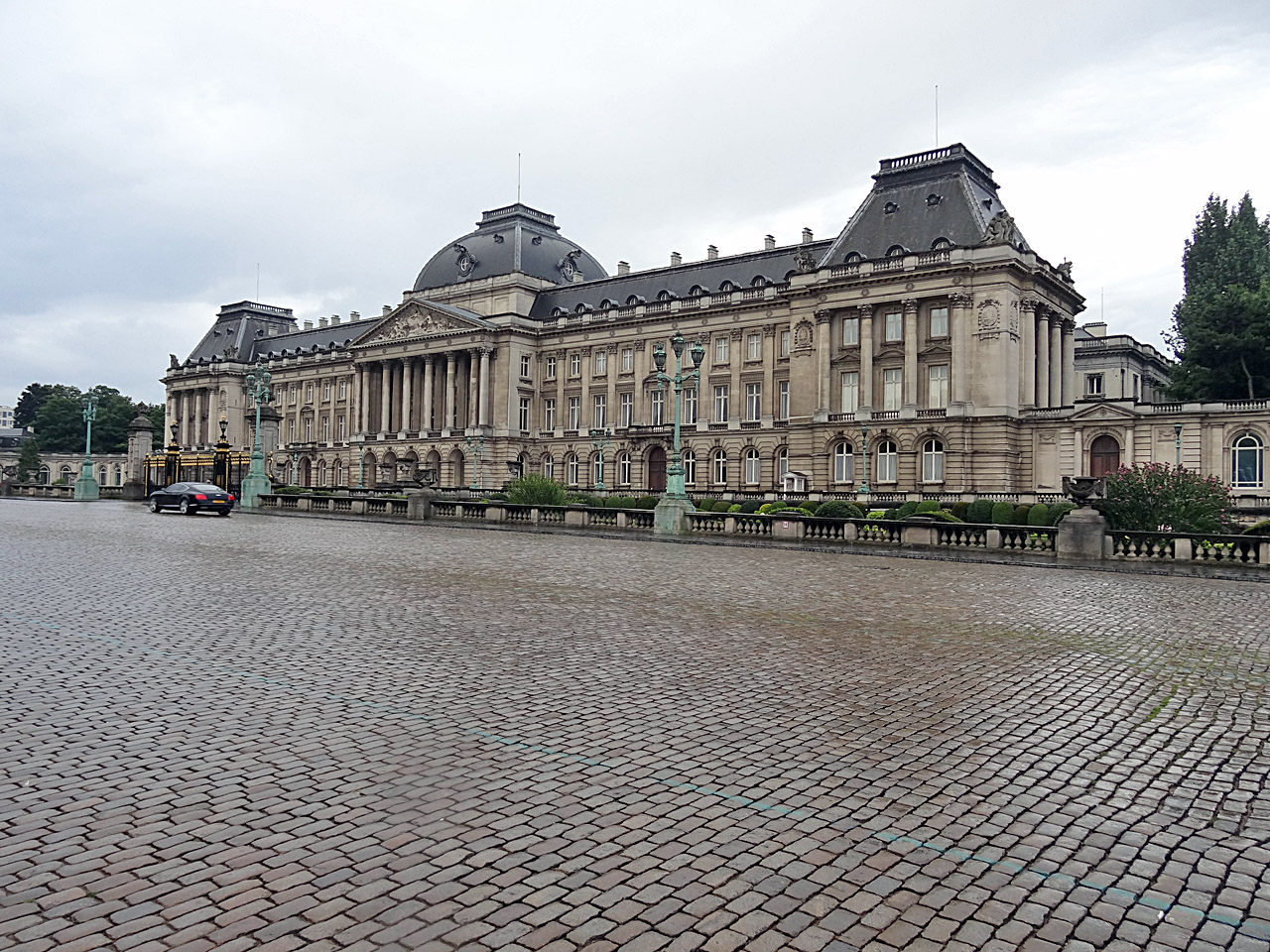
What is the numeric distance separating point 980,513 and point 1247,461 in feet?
64.8

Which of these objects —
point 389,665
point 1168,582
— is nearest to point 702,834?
point 389,665

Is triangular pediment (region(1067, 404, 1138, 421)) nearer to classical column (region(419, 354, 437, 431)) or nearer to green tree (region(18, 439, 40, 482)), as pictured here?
classical column (region(419, 354, 437, 431))

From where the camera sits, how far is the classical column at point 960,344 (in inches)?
2104

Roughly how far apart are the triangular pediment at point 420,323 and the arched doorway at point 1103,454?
156 feet

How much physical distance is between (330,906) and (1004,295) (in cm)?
5505

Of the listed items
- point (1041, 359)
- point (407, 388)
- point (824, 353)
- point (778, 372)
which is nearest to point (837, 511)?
point (824, 353)

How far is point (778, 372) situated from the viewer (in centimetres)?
6550

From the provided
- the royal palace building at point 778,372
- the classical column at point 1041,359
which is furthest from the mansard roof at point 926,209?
the classical column at point 1041,359

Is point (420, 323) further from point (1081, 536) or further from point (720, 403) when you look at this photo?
point (1081, 536)

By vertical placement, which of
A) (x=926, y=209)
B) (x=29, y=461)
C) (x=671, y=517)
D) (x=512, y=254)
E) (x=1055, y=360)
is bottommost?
(x=671, y=517)

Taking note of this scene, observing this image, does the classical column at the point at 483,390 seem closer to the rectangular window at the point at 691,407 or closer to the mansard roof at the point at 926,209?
the rectangular window at the point at 691,407

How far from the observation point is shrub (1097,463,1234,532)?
25031 millimetres

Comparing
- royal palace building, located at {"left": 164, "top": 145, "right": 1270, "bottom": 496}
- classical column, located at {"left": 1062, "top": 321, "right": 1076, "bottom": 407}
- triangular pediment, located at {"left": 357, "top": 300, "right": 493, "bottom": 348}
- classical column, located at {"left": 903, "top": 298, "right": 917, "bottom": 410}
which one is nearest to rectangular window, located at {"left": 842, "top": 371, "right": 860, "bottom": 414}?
royal palace building, located at {"left": 164, "top": 145, "right": 1270, "bottom": 496}

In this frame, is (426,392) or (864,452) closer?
(864,452)
